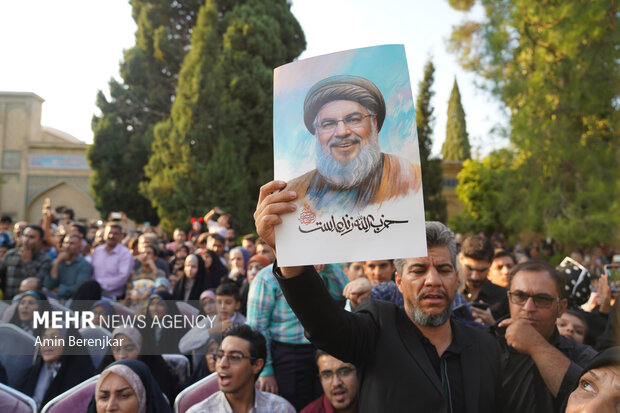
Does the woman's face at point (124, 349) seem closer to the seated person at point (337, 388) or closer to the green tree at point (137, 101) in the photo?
the seated person at point (337, 388)

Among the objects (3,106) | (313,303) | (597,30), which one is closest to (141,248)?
(313,303)

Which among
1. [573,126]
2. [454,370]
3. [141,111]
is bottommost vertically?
[454,370]

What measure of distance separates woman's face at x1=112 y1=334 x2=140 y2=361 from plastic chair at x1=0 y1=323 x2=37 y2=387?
62 centimetres

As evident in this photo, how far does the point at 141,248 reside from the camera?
668 cm

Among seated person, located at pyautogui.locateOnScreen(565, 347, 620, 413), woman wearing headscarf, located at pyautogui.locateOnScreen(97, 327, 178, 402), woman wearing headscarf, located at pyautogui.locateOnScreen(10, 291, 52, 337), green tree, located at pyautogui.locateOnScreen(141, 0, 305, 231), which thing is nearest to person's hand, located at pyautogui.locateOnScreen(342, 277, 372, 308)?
woman wearing headscarf, located at pyautogui.locateOnScreen(97, 327, 178, 402)

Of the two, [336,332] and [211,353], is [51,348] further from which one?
[336,332]

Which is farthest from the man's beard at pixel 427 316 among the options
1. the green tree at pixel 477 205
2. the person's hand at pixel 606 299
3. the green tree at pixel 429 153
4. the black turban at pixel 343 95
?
the green tree at pixel 429 153

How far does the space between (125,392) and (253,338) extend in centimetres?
81

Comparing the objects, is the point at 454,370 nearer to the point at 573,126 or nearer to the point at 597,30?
the point at 597,30

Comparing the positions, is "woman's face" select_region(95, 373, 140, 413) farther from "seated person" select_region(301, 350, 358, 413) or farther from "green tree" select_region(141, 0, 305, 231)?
"green tree" select_region(141, 0, 305, 231)

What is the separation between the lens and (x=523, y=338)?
5.96ft

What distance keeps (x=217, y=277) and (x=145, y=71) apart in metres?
19.6

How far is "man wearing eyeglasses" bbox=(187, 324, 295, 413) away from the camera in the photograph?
3.13 metres

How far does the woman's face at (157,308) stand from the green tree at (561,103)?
33.8ft
